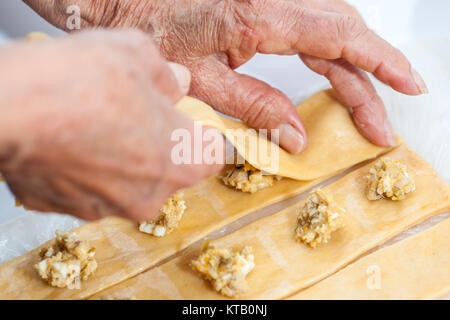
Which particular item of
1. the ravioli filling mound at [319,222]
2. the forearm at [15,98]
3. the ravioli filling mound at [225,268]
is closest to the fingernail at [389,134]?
the ravioli filling mound at [319,222]

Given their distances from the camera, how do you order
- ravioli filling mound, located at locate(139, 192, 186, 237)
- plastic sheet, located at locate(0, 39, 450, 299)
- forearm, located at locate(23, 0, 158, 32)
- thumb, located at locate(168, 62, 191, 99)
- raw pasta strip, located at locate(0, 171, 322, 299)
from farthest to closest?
forearm, located at locate(23, 0, 158, 32), plastic sheet, located at locate(0, 39, 450, 299), ravioli filling mound, located at locate(139, 192, 186, 237), raw pasta strip, located at locate(0, 171, 322, 299), thumb, located at locate(168, 62, 191, 99)

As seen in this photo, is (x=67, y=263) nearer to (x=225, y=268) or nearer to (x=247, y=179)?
(x=225, y=268)

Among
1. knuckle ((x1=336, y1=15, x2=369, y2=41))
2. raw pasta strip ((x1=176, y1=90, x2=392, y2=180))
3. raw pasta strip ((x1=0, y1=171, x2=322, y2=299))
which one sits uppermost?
knuckle ((x1=336, y1=15, x2=369, y2=41))

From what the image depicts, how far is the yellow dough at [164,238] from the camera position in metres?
1.57

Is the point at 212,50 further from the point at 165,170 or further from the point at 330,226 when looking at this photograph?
the point at 165,170

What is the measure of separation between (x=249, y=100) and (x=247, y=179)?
325mm

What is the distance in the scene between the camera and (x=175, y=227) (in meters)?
1.73

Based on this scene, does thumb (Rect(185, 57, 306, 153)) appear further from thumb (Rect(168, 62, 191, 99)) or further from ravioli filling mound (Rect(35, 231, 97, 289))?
ravioli filling mound (Rect(35, 231, 97, 289))

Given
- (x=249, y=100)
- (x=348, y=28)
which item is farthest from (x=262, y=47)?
(x=348, y=28)

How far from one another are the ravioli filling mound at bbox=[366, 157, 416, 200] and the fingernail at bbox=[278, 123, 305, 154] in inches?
12.5

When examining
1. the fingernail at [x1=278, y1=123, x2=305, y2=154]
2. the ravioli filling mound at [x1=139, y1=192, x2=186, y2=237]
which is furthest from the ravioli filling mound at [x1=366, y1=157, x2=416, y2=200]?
the ravioli filling mound at [x1=139, y1=192, x2=186, y2=237]

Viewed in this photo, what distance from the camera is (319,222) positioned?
5.30ft

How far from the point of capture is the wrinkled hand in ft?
2.59

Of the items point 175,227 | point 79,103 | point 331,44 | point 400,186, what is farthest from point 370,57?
point 79,103
